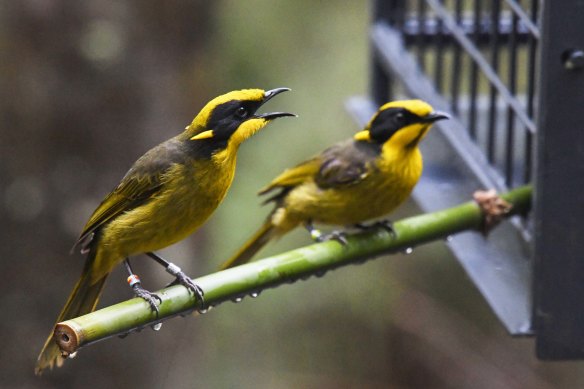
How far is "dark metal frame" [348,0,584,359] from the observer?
4355mm

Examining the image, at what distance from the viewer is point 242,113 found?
378cm

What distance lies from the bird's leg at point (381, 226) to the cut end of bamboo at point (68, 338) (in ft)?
6.10

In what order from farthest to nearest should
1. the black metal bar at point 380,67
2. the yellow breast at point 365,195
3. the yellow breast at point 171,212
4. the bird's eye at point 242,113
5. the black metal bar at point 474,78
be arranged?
the black metal bar at point 380,67 < the black metal bar at point 474,78 < the yellow breast at point 365,195 < the yellow breast at point 171,212 < the bird's eye at point 242,113

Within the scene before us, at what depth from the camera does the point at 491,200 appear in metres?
4.94

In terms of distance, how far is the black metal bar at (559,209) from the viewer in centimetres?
435

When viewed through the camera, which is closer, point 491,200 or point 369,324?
point 491,200

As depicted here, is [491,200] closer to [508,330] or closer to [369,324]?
[508,330]

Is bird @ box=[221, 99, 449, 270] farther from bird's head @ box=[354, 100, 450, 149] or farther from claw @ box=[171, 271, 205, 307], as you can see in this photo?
claw @ box=[171, 271, 205, 307]

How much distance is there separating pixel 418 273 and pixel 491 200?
727 centimetres

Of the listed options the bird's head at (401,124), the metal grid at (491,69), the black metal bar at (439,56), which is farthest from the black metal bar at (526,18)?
the black metal bar at (439,56)

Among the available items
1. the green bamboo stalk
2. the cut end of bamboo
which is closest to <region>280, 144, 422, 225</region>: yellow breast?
the green bamboo stalk

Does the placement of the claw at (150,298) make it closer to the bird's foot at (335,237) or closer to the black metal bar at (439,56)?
the bird's foot at (335,237)

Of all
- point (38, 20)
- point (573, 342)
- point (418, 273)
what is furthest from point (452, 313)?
point (573, 342)

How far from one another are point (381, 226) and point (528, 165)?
2.24ft
